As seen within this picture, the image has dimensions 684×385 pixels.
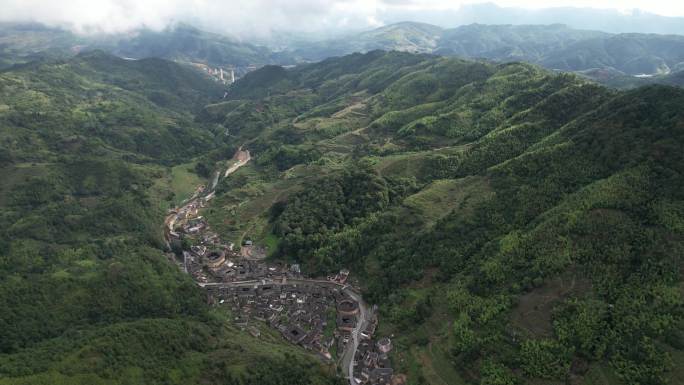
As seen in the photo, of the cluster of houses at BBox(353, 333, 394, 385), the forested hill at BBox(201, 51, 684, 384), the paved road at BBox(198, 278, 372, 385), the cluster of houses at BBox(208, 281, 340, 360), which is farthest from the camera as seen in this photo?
the cluster of houses at BBox(208, 281, 340, 360)

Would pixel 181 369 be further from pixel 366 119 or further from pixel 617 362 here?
pixel 366 119

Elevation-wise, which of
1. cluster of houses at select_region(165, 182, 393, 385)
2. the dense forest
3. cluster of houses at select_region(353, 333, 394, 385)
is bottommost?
cluster of houses at select_region(165, 182, 393, 385)

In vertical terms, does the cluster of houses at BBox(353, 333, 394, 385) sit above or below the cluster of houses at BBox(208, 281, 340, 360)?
above

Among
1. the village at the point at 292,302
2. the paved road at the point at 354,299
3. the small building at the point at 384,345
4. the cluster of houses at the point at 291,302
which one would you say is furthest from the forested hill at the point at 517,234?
the cluster of houses at the point at 291,302

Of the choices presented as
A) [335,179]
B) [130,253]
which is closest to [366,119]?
[335,179]

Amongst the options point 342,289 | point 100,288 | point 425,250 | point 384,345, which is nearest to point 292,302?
point 342,289

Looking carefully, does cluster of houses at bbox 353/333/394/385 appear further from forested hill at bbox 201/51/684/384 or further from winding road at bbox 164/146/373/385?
forested hill at bbox 201/51/684/384

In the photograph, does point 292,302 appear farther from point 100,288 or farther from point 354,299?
point 100,288

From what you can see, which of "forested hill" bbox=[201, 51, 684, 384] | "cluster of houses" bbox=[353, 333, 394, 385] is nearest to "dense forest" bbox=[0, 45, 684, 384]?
"forested hill" bbox=[201, 51, 684, 384]
